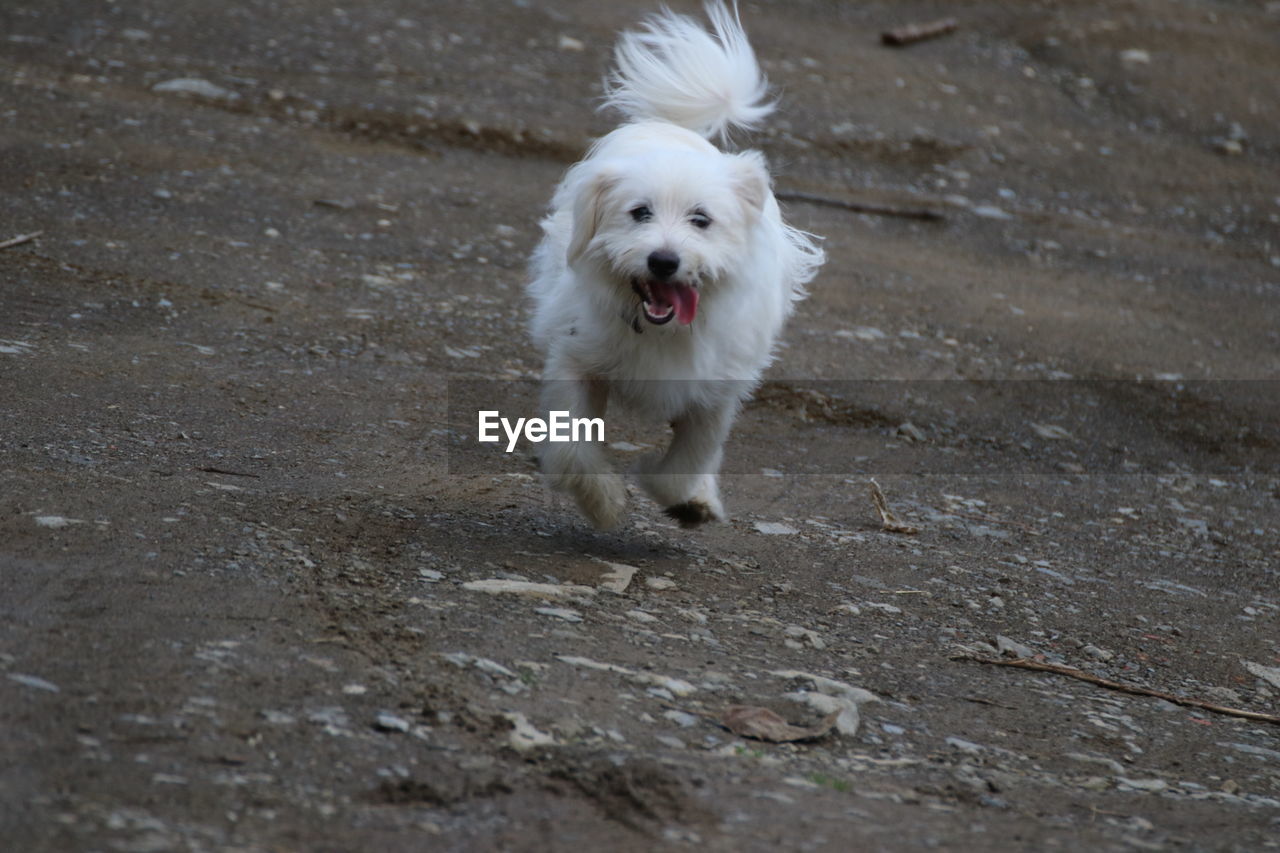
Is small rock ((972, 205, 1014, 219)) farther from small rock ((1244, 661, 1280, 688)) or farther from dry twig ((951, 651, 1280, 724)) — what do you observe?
dry twig ((951, 651, 1280, 724))

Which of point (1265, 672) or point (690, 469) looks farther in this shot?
point (690, 469)

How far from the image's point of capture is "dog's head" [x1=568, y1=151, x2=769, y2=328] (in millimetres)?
3635

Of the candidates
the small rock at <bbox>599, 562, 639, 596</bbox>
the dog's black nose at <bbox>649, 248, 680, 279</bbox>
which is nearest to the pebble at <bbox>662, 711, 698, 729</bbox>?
the small rock at <bbox>599, 562, 639, 596</bbox>

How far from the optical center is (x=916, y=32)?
1138 cm

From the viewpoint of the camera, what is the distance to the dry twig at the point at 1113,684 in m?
3.52

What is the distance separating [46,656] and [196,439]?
1829mm

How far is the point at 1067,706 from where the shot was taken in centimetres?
339

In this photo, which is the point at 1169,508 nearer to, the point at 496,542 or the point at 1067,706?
the point at 1067,706

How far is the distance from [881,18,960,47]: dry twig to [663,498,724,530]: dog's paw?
809cm

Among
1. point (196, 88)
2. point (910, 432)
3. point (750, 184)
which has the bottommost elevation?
point (910, 432)

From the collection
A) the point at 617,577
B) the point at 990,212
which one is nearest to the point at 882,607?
the point at 617,577

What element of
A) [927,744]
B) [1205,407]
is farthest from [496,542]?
[1205,407]

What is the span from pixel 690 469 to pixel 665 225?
0.80 m

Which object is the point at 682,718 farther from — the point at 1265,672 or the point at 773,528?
the point at 1265,672
